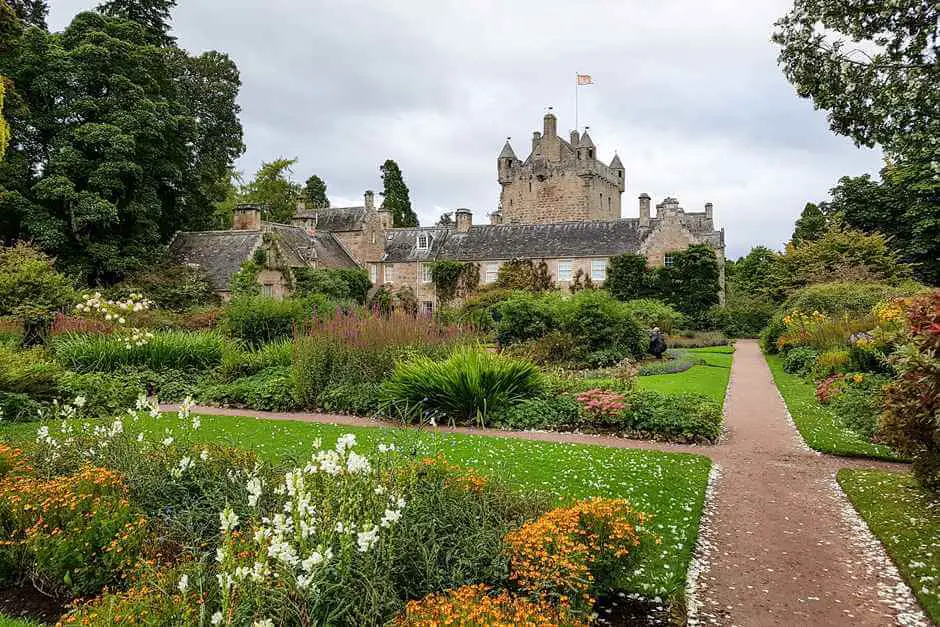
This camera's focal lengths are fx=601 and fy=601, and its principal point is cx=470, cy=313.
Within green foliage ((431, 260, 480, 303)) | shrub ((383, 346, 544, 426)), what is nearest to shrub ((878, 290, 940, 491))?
shrub ((383, 346, 544, 426))

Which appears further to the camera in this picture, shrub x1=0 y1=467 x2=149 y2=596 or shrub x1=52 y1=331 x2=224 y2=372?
shrub x1=52 y1=331 x2=224 y2=372

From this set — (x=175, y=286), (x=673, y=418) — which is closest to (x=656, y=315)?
(x=673, y=418)

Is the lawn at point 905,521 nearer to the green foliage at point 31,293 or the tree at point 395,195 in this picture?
the green foliage at point 31,293

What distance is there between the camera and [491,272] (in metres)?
37.6

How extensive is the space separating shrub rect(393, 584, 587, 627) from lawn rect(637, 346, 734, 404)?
9.62 meters

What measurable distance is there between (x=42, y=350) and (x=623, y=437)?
1247 centimetres

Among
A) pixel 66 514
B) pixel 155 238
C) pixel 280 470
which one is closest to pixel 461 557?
pixel 280 470

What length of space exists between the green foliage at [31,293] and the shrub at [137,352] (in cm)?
76

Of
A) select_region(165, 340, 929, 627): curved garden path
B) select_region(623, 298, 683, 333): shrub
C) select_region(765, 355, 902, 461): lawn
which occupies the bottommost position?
select_region(165, 340, 929, 627): curved garden path

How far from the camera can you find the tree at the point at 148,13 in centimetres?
3020

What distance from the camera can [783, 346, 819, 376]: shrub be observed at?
54.1 ft

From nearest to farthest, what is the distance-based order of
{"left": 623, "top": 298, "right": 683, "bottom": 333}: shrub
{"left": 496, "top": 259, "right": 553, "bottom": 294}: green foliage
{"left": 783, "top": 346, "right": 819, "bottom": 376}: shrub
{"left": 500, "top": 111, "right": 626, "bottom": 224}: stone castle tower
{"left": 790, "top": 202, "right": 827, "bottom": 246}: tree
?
{"left": 783, "top": 346, "right": 819, "bottom": 376}: shrub
{"left": 623, "top": 298, "right": 683, "bottom": 333}: shrub
{"left": 496, "top": 259, "right": 553, "bottom": 294}: green foliage
{"left": 790, "top": 202, "right": 827, "bottom": 246}: tree
{"left": 500, "top": 111, "right": 626, "bottom": 224}: stone castle tower

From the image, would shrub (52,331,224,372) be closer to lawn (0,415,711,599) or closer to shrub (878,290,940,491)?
lawn (0,415,711,599)

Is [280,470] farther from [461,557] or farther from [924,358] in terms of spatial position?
[924,358]
